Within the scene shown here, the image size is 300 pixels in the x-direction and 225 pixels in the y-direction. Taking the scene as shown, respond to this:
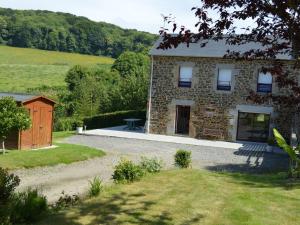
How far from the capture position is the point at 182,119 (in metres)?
30.3

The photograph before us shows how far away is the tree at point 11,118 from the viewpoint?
63.4 ft

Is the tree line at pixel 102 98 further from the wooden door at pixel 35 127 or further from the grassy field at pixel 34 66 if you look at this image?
the grassy field at pixel 34 66

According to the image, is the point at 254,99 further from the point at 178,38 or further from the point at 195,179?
the point at 195,179

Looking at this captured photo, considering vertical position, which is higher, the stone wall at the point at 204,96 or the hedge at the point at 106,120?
the stone wall at the point at 204,96

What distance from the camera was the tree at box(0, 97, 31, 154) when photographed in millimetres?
19312

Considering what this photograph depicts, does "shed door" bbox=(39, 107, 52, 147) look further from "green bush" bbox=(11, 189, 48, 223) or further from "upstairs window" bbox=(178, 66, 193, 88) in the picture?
"green bush" bbox=(11, 189, 48, 223)

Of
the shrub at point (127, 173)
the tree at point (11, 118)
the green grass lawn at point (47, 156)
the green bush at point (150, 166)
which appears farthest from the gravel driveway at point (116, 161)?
the tree at point (11, 118)

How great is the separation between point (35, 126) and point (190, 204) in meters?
14.5

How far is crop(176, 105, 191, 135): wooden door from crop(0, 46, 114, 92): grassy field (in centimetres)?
3676

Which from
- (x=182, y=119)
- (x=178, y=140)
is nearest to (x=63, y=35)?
(x=182, y=119)

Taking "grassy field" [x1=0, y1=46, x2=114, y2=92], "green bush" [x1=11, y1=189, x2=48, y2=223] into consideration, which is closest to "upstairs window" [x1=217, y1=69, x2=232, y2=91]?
"green bush" [x1=11, y1=189, x2=48, y2=223]

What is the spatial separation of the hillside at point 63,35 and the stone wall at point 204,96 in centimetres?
6429

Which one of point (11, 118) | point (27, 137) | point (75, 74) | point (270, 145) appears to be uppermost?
point (75, 74)

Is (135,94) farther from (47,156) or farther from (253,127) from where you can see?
(47,156)
